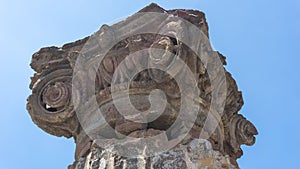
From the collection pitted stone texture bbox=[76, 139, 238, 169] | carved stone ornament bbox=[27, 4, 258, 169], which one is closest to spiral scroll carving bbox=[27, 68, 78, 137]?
carved stone ornament bbox=[27, 4, 258, 169]

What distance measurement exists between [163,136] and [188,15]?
4.18 feet

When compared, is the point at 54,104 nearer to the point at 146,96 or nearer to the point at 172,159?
the point at 146,96

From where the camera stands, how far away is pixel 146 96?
5.23 m

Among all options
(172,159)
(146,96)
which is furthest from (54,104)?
(172,159)

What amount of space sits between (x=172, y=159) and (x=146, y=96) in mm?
762

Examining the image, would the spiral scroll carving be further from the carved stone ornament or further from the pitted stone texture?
the pitted stone texture

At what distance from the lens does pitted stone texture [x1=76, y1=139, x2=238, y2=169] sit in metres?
4.63

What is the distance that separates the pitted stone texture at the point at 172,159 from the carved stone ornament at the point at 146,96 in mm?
11

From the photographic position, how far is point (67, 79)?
572cm

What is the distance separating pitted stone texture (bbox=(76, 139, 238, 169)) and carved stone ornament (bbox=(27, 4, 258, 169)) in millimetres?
11

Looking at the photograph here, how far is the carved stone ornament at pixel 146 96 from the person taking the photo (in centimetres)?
497

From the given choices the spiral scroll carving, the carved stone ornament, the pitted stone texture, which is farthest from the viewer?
the spiral scroll carving

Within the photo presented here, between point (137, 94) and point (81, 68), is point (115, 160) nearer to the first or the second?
point (137, 94)

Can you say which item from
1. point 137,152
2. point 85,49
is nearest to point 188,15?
point 85,49
